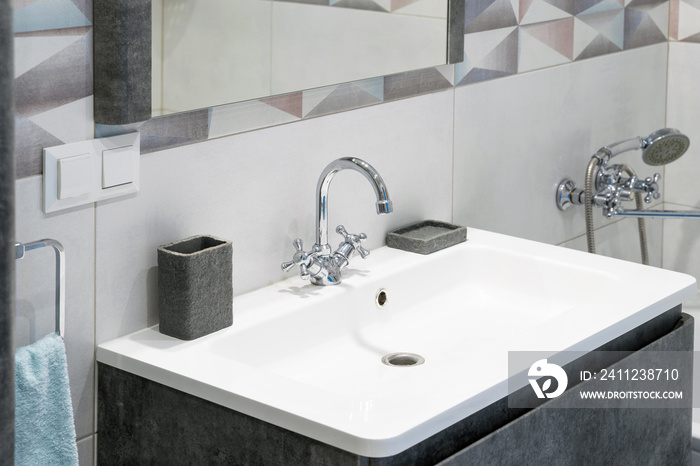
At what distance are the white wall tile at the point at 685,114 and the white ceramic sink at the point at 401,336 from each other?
0.98 m

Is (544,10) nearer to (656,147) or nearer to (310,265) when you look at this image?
(656,147)

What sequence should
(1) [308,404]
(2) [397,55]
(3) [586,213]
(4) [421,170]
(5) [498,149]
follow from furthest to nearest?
(3) [586,213] → (5) [498,149] → (4) [421,170] → (2) [397,55] → (1) [308,404]

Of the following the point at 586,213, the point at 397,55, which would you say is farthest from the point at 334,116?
the point at 586,213

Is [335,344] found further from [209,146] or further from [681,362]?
[681,362]

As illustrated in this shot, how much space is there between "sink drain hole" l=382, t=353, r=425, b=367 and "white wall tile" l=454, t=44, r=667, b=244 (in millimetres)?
519

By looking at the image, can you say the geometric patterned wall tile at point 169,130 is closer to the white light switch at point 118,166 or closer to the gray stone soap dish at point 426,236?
the white light switch at point 118,166

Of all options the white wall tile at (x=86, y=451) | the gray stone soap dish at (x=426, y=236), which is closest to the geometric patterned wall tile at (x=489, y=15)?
the gray stone soap dish at (x=426, y=236)

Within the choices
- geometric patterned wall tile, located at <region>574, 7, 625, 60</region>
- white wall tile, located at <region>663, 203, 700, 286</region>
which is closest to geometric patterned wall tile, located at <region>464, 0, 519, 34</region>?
geometric patterned wall tile, located at <region>574, 7, 625, 60</region>

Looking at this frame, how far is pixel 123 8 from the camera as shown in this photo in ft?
4.64

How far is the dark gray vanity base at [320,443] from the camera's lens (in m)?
1.37

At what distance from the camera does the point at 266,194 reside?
5.82 ft

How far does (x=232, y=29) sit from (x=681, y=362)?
0.99 m

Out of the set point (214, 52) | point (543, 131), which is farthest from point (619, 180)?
point (214, 52)

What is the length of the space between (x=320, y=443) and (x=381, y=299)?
0.60m
